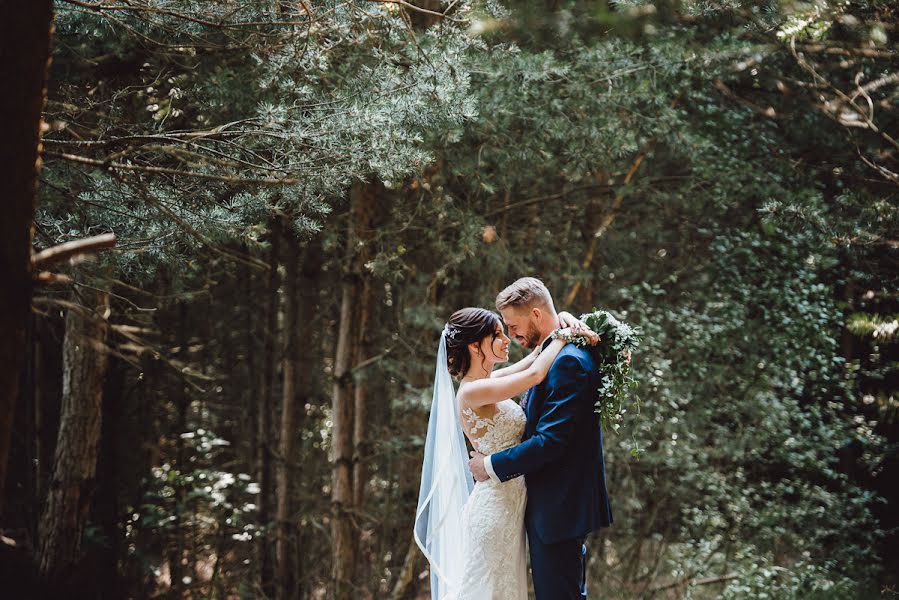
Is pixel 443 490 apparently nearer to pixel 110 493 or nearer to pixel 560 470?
pixel 560 470

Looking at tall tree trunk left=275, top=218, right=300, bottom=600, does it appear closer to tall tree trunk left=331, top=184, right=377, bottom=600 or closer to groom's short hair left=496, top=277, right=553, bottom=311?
tall tree trunk left=331, top=184, right=377, bottom=600

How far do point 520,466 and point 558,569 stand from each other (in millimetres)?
443

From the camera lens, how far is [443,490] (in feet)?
10.9

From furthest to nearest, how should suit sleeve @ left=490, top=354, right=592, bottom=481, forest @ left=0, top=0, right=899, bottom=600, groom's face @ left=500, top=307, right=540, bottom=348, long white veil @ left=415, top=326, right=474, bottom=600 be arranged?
forest @ left=0, top=0, right=899, bottom=600 < long white veil @ left=415, top=326, right=474, bottom=600 < groom's face @ left=500, top=307, right=540, bottom=348 < suit sleeve @ left=490, top=354, right=592, bottom=481

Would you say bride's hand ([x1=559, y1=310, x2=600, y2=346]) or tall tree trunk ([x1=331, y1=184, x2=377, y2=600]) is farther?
tall tree trunk ([x1=331, y1=184, x2=377, y2=600])

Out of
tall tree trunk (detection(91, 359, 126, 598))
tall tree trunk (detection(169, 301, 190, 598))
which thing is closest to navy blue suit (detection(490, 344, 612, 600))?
tall tree trunk (detection(169, 301, 190, 598))

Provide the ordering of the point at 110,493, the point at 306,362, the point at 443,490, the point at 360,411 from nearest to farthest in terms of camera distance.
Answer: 1. the point at 443,490
2. the point at 360,411
3. the point at 110,493
4. the point at 306,362

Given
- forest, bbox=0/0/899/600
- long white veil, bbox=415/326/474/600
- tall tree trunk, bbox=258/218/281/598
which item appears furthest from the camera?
tall tree trunk, bbox=258/218/281/598

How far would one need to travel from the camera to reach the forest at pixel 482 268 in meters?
3.60

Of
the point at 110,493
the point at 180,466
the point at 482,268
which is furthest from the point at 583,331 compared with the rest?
the point at 180,466

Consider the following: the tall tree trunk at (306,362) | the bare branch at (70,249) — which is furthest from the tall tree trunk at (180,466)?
the bare branch at (70,249)

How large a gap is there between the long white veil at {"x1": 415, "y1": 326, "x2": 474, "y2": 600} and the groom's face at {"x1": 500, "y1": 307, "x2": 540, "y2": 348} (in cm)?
28

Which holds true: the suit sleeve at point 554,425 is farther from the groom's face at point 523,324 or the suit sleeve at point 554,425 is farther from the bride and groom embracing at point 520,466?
the groom's face at point 523,324

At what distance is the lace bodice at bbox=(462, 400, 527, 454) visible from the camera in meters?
3.15
